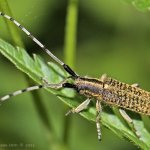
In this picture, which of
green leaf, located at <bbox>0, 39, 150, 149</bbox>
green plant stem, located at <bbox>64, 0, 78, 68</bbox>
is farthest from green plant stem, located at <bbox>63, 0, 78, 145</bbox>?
green leaf, located at <bbox>0, 39, 150, 149</bbox>

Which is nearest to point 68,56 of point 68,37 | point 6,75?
point 68,37

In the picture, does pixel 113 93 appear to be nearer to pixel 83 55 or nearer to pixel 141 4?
pixel 141 4

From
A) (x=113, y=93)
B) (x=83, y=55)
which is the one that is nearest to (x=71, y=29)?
(x=113, y=93)

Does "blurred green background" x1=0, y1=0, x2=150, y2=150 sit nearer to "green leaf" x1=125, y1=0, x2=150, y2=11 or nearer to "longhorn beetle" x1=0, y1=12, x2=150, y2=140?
"longhorn beetle" x1=0, y1=12, x2=150, y2=140

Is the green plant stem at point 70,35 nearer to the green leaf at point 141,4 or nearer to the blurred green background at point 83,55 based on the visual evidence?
the green leaf at point 141,4

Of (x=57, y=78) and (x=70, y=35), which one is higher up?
(x=70, y=35)

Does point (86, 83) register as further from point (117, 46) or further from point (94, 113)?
point (117, 46)
